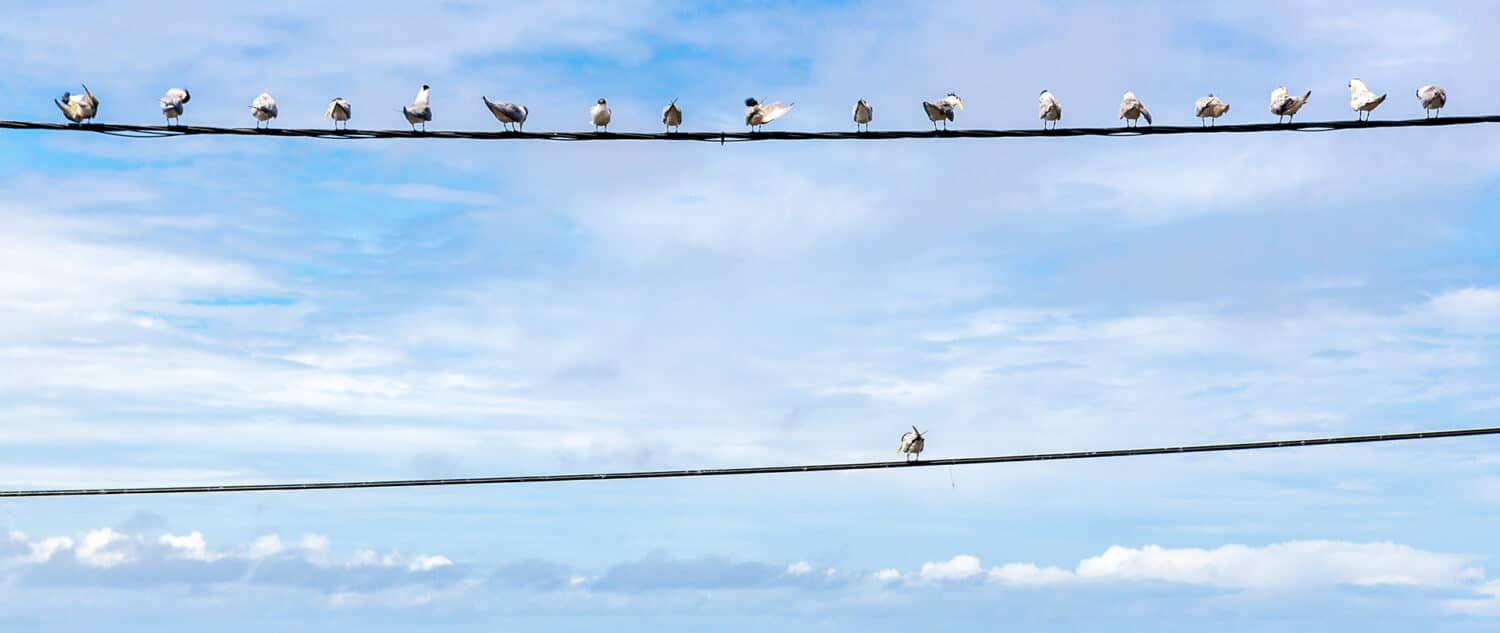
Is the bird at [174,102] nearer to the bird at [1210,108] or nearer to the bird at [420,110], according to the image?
the bird at [420,110]

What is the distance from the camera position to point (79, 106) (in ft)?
92.1

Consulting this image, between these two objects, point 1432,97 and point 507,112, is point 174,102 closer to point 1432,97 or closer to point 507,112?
point 507,112

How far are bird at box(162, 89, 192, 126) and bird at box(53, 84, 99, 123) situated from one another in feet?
8.72

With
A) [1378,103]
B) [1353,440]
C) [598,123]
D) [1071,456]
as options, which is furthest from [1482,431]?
[598,123]

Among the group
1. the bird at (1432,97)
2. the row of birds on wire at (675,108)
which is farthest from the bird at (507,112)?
the bird at (1432,97)

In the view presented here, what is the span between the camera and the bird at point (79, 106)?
27.1m

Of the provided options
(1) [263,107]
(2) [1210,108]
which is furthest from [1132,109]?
(1) [263,107]

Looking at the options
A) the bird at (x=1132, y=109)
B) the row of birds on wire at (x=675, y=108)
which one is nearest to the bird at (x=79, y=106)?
the row of birds on wire at (x=675, y=108)

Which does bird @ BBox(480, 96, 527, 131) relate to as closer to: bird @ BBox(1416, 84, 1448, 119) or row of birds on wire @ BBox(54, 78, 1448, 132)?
row of birds on wire @ BBox(54, 78, 1448, 132)

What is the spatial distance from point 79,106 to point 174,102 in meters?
→ 3.70

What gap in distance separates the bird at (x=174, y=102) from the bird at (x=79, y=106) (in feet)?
8.72

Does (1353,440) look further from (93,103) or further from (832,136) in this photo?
(93,103)

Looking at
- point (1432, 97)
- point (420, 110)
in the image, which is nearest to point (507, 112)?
point (420, 110)

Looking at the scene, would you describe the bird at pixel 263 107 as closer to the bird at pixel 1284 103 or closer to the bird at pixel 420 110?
the bird at pixel 420 110
